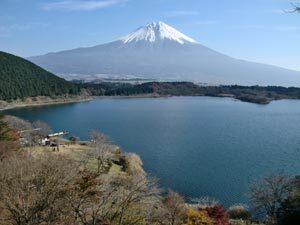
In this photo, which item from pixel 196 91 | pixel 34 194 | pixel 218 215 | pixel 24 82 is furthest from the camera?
pixel 196 91

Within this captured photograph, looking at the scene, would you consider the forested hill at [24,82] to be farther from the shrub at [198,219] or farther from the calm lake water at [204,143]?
the shrub at [198,219]

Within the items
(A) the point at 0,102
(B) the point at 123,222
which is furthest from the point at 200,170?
(A) the point at 0,102

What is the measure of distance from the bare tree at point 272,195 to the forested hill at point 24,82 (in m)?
43.2

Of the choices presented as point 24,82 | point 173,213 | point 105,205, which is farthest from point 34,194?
point 24,82

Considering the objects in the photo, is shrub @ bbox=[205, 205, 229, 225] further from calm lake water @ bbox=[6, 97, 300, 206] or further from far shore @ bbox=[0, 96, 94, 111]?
far shore @ bbox=[0, 96, 94, 111]

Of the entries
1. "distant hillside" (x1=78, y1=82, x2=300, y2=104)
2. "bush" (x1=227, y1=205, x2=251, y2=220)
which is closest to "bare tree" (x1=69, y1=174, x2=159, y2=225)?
"bush" (x1=227, y1=205, x2=251, y2=220)

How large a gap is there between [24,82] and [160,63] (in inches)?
4457

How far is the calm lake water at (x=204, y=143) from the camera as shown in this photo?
16.7 meters

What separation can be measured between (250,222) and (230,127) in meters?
21.1

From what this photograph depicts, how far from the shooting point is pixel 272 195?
464 inches

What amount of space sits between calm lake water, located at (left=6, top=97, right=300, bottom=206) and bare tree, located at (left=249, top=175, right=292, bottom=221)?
2223 millimetres

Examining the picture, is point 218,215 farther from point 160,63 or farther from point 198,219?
point 160,63

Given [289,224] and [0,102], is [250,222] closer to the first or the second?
[289,224]

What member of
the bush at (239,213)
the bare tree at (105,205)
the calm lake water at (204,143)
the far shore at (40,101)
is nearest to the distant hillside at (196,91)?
the far shore at (40,101)
